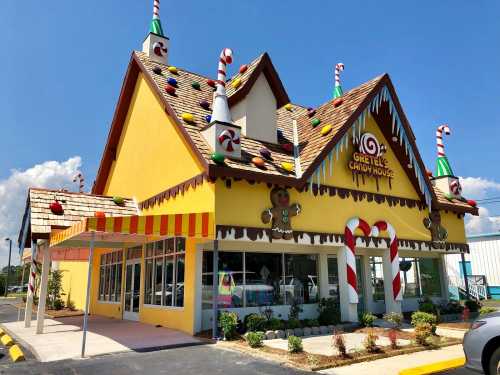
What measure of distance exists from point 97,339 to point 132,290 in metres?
5.53

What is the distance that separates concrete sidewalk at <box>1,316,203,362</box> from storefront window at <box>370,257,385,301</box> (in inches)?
347

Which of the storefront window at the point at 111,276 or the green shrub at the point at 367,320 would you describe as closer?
the green shrub at the point at 367,320

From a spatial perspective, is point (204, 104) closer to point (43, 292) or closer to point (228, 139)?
point (228, 139)

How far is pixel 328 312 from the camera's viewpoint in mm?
13898

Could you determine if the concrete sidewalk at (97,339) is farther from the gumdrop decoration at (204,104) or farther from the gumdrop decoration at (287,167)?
the gumdrop decoration at (204,104)

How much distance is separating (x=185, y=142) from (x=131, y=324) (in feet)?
24.4

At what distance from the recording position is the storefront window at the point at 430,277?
19234 mm

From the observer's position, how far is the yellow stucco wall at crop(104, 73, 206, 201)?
567 inches

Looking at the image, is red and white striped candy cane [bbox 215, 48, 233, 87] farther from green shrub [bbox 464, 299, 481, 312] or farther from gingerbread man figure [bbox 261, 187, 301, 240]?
green shrub [bbox 464, 299, 481, 312]

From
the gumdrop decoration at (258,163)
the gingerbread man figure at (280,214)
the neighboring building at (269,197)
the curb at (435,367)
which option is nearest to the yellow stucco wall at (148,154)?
the neighboring building at (269,197)

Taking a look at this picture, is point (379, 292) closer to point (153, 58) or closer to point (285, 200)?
point (285, 200)

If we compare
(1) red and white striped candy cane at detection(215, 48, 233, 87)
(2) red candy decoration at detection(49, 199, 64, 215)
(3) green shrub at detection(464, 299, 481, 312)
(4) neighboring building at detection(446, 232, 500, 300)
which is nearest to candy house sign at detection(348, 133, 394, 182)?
(1) red and white striped candy cane at detection(215, 48, 233, 87)

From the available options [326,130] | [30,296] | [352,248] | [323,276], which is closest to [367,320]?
[323,276]

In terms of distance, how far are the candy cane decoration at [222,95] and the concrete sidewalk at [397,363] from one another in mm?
8001
